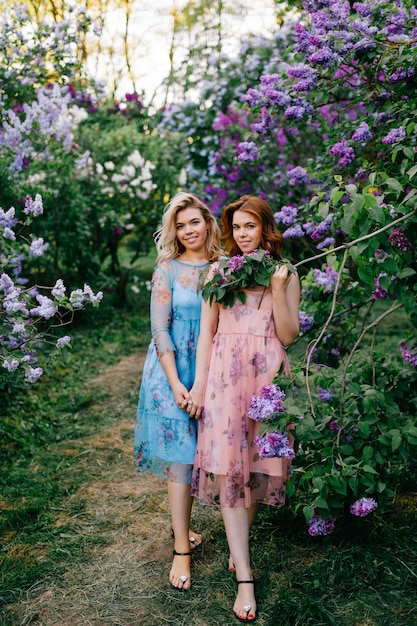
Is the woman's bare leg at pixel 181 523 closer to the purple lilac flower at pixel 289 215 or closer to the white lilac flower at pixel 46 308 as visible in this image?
the white lilac flower at pixel 46 308

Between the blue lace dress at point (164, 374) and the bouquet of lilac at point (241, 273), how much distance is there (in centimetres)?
24

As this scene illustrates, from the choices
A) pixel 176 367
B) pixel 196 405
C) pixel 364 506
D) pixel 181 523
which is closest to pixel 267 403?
pixel 196 405

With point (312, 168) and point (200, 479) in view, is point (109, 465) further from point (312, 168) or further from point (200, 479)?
point (312, 168)

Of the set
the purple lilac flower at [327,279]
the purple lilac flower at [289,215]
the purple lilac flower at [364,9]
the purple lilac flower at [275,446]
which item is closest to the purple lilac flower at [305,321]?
the purple lilac flower at [327,279]

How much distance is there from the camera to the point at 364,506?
2.25 metres

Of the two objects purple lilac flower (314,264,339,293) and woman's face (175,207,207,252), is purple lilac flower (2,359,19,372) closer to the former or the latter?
woman's face (175,207,207,252)

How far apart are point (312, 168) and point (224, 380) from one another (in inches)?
50.8

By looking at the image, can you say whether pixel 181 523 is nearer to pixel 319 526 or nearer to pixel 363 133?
pixel 319 526

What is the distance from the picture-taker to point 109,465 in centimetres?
349

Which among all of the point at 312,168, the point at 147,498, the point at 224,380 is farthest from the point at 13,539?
the point at 312,168

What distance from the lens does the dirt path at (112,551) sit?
217cm

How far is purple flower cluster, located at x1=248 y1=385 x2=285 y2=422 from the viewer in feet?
6.47

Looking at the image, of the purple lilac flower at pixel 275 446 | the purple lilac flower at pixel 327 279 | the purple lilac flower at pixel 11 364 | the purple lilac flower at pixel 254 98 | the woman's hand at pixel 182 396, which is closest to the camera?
the purple lilac flower at pixel 275 446

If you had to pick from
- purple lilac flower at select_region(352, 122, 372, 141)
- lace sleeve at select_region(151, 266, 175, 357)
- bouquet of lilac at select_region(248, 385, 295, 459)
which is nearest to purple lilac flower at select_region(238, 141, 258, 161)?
purple lilac flower at select_region(352, 122, 372, 141)
